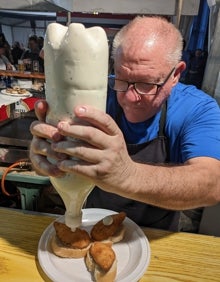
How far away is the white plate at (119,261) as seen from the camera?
0.71 metres

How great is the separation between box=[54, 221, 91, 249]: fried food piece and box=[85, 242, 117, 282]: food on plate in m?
0.03

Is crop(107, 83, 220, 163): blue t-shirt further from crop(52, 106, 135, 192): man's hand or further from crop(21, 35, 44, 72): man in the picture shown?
crop(21, 35, 44, 72): man

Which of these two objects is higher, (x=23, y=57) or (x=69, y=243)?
(x=69, y=243)

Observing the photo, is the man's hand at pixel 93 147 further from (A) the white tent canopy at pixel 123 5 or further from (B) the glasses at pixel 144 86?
(A) the white tent canopy at pixel 123 5

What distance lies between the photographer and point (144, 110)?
45.2 inches

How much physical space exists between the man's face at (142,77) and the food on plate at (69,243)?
0.56 metres

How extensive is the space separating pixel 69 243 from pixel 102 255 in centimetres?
11

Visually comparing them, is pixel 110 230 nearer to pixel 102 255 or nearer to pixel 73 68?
pixel 102 255

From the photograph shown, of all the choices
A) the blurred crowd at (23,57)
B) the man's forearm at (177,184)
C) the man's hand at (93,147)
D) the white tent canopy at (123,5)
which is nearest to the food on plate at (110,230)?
the man's forearm at (177,184)

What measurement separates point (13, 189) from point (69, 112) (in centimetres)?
141

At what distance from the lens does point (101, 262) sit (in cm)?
69

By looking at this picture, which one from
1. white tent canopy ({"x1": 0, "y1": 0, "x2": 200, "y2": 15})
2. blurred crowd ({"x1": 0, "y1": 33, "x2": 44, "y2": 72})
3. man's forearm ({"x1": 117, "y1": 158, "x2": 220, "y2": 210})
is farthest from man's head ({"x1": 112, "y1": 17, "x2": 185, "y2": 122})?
blurred crowd ({"x1": 0, "y1": 33, "x2": 44, "y2": 72})

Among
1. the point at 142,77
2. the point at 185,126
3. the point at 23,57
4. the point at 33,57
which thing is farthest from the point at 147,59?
the point at 23,57

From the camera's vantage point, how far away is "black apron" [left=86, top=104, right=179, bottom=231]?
120 cm
